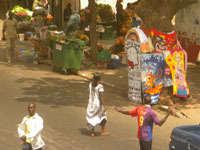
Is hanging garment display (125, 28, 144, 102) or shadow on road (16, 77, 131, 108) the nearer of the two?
shadow on road (16, 77, 131, 108)

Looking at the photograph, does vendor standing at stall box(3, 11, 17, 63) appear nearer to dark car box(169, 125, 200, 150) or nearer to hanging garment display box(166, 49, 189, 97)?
hanging garment display box(166, 49, 189, 97)

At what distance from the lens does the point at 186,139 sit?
7871mm

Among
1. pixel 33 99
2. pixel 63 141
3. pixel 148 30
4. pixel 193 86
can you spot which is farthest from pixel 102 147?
pixel 193 86

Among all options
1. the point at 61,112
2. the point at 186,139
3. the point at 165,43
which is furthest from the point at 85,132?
the point at 165,43

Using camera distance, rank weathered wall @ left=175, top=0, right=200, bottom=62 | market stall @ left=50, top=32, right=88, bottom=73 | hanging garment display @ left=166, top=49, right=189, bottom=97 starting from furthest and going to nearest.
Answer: weathered wall @ left=175, top=0, right=200, bottom=62 → market stall @ left=50, top=32, right=88, bottom=73 → hanging garment display @ left=166, top=49, right=189, bottom=97

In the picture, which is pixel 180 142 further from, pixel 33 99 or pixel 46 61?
pixel 46 61

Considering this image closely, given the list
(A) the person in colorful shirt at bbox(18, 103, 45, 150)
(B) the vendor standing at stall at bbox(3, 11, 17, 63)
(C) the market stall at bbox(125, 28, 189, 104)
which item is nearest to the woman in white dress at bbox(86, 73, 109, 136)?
(A) the person in colorful shirt at bbox(18, 103, 45, 150)

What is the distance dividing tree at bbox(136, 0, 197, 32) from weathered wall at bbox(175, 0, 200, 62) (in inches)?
259

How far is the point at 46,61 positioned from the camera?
72.6 ft

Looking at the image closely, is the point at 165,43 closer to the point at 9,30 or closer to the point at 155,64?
the point at 155,64

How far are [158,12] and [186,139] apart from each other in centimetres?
872

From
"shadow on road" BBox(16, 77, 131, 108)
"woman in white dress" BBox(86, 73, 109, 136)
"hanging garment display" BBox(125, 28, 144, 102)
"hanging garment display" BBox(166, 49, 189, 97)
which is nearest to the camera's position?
"woman in white dress" BBox(86, 73, 109, 136)

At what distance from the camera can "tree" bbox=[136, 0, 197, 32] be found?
52.1ft

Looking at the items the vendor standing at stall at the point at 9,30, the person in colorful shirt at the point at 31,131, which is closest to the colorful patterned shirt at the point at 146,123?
the person in colorful shirt at the point at 31,131
